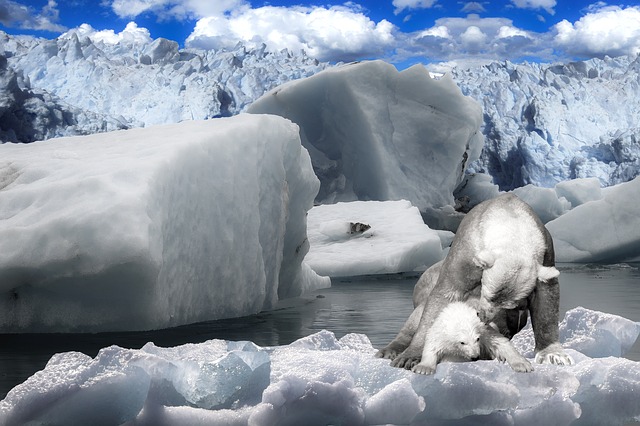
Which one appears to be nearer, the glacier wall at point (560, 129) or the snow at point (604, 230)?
the snow at point (604, 230)

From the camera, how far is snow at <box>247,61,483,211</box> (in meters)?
14.1

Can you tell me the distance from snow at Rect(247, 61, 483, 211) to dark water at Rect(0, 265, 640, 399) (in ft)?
18.0

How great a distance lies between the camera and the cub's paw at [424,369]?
7.09 ft

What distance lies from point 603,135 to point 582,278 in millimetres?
16293

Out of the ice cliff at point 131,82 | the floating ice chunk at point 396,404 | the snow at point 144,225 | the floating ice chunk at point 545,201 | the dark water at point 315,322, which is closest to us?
the floating ice chunk at point 396,404

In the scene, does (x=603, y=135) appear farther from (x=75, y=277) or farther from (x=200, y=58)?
(x=75, y=277)

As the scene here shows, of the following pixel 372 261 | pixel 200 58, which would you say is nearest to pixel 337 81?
pixel 372 261

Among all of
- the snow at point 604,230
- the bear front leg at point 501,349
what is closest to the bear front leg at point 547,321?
the bear front leg at point 501,349

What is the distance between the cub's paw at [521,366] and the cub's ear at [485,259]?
27cm

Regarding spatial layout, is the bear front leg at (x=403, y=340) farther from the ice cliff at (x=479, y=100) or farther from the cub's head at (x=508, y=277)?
the ice cliff at (x=479, y=100)

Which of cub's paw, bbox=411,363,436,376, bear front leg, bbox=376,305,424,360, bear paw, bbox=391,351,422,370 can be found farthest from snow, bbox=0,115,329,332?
cub's paw, bbox=411,363,436,376

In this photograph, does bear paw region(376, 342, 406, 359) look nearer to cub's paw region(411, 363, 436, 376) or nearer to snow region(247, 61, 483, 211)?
cub's paw region(411, 363, 436, 376)

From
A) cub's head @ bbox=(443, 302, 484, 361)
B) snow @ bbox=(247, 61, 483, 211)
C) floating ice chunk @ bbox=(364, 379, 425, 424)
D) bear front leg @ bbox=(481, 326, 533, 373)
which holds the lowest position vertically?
floating ice chunk @ bbox=(364, 379, 425, 424)

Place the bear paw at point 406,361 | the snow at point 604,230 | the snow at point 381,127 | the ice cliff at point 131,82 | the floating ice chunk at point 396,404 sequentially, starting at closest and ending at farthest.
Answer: the floating ice chunk at point 396,404
the bear paw at point 406,361
the snow at point 604,230
the snow at point 381,127
the ice cliff at point 131,82
